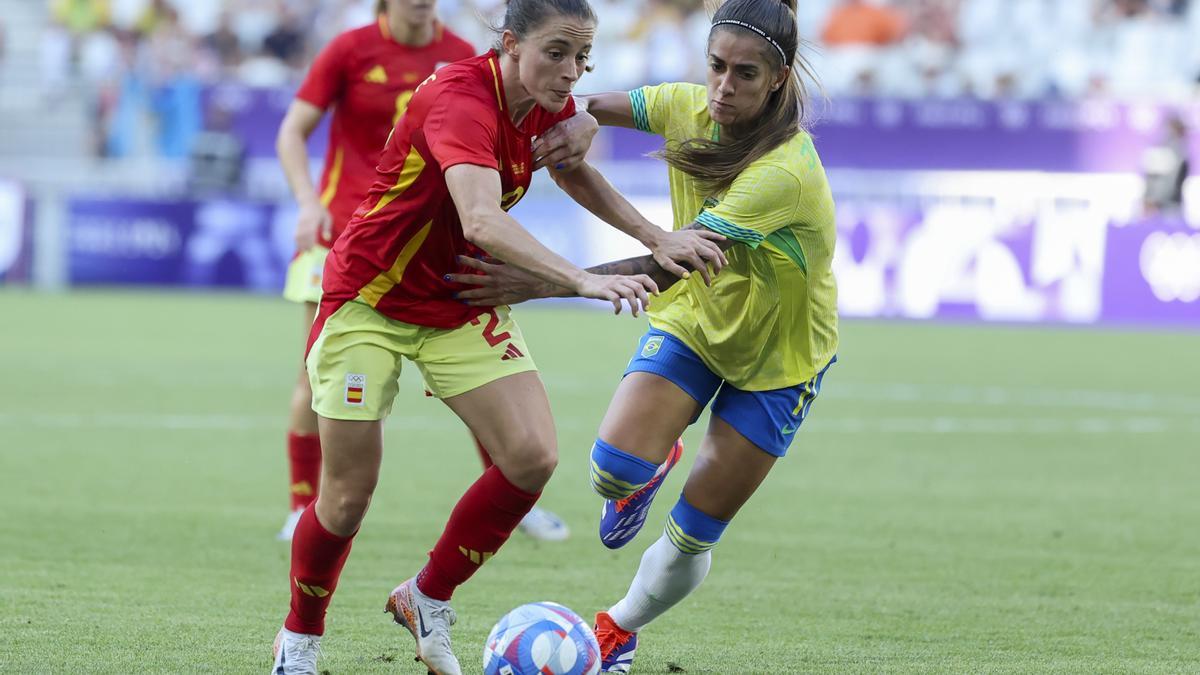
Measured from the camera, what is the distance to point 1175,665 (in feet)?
16.3

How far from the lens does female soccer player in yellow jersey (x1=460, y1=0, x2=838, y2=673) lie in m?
4.81

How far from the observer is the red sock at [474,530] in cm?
464

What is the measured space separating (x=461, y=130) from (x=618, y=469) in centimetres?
124

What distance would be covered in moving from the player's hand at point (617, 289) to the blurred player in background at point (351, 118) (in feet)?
10.0

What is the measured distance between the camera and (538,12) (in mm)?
4328

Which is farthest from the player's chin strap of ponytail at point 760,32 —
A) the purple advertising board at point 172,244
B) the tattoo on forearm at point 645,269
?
the purple advertising board at point 172,244

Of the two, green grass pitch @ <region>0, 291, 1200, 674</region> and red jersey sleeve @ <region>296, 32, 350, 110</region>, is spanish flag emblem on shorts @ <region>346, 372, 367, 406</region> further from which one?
red jersey sleeve @ <region>296, 32, 350, 110</region>

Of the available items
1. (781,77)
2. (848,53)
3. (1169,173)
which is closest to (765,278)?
(781,77)

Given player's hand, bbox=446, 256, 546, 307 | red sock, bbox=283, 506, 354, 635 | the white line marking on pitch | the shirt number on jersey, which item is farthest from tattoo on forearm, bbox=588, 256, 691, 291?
the white line marking on pitch

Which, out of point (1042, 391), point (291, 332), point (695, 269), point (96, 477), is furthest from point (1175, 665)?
point (291, 332)

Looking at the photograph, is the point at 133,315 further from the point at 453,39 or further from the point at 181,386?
the point at 453,39

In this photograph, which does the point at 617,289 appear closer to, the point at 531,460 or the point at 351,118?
the point at 531,460

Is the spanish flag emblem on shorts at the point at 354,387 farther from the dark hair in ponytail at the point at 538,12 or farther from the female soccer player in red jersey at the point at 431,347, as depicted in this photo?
the dark hair in ponytail at the point at 538,12

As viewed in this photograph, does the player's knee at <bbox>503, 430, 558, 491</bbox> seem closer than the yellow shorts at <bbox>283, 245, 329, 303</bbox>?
Yes
